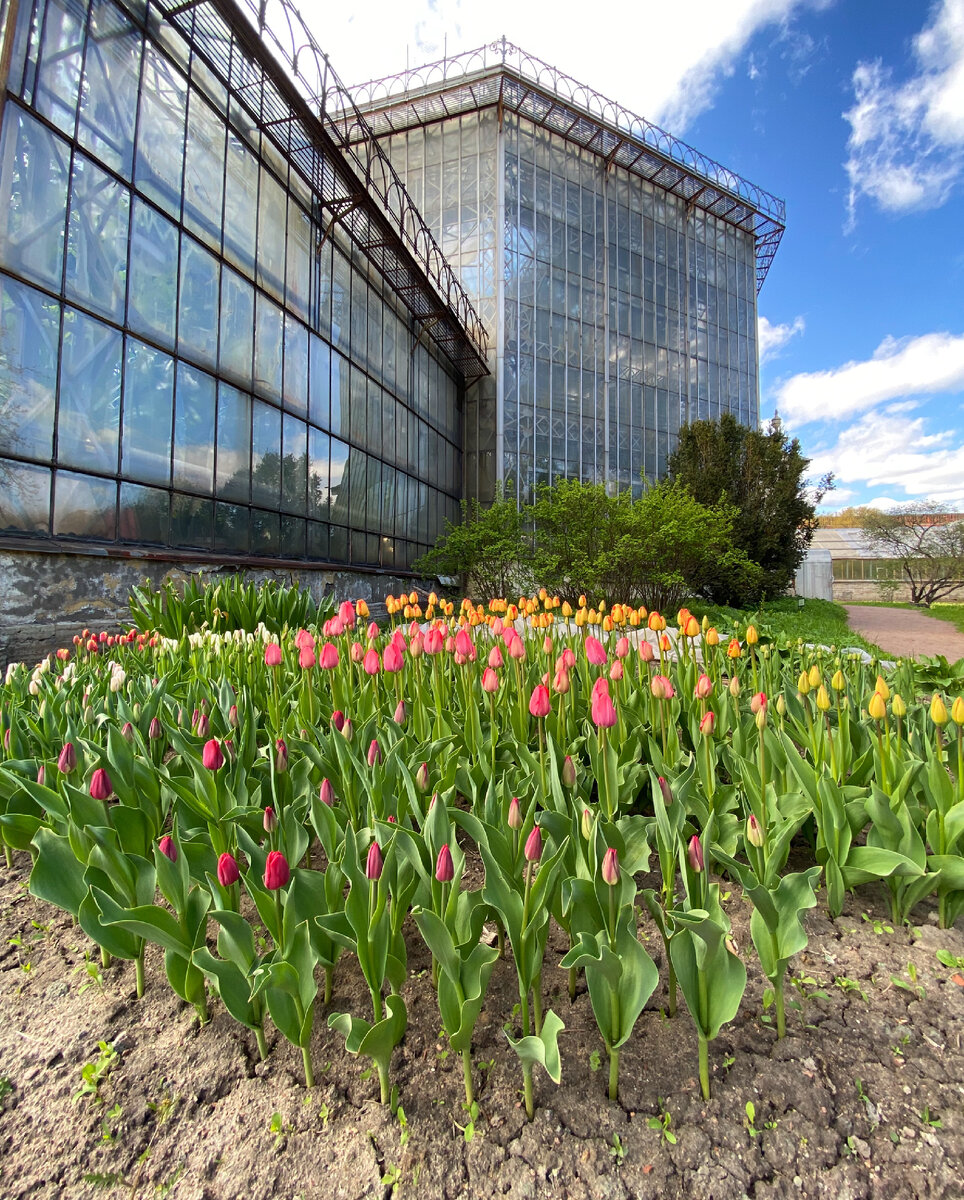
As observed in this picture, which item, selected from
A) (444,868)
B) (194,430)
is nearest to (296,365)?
(194,430)

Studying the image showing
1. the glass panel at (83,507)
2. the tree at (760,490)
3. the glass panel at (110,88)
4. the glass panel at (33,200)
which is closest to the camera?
the glass panel at (33,200)

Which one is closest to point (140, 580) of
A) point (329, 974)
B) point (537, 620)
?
point (537, 620)

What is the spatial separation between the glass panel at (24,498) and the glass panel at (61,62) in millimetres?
2990

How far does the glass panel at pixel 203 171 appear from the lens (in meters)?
6.48

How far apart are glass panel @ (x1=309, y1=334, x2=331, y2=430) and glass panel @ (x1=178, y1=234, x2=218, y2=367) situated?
7.52ft

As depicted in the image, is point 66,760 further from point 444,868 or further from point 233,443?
point 233,443

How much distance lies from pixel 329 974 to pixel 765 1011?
31.7 inches

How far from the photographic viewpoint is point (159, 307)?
6.01 meters

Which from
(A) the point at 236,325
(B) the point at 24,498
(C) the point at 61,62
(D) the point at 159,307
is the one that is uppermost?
(C) the point at 61,62

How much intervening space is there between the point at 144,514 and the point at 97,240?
8.27 ft

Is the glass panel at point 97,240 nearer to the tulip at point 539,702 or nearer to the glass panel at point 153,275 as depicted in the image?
the glass panel at point 153,275

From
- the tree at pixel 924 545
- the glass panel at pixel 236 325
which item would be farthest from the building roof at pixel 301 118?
the tree at pixel 924 545

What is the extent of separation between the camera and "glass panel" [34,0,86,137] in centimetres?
482

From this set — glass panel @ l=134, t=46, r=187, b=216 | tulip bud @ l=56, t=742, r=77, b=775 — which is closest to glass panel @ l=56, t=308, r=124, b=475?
glass panel @ l=134, t=46, r=187, b=216
